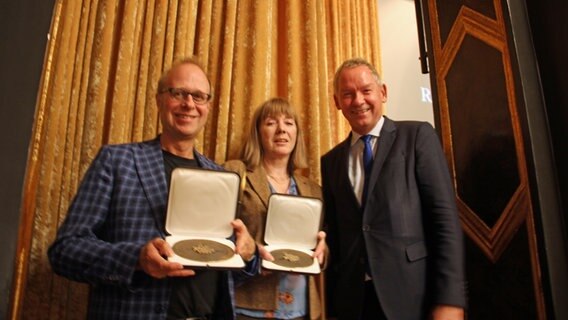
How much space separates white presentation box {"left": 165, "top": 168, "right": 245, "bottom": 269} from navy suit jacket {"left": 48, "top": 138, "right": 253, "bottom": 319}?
64 mm

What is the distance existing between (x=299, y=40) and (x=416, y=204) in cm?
161

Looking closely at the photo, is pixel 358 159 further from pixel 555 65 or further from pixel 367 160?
pixel 555 65

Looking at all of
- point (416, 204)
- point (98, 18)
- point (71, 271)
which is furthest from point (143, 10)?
point (416, 204)

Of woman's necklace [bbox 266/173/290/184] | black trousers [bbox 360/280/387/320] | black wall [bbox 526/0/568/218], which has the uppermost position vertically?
black wall [bbox 526/0/568/218]

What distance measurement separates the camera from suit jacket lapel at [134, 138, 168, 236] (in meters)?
1.47

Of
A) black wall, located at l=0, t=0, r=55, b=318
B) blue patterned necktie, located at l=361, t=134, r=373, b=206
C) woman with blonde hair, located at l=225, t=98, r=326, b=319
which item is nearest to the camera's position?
black wall, located at l=0, t=0, r=55, b=318

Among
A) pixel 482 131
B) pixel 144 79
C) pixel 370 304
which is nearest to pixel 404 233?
pixel 370 304

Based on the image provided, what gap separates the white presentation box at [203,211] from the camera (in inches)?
54.8

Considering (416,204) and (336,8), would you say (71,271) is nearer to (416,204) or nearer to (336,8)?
(416,204)

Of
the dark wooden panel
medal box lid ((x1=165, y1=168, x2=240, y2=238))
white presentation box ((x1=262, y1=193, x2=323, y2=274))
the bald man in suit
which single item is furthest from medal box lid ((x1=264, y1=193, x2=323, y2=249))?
the dark wooden panel

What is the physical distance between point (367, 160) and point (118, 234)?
0.94 metres

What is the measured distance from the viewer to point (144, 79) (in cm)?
241

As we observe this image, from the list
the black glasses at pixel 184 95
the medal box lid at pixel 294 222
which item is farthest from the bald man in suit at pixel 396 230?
the black glasses at pixel 184 95

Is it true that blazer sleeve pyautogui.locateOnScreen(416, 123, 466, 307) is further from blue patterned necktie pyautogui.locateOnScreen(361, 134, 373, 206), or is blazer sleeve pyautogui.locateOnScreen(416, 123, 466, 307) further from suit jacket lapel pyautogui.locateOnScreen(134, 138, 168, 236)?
suit jacket lapel pyautogui.locateOnScreen(134, 138, 168, 236)
